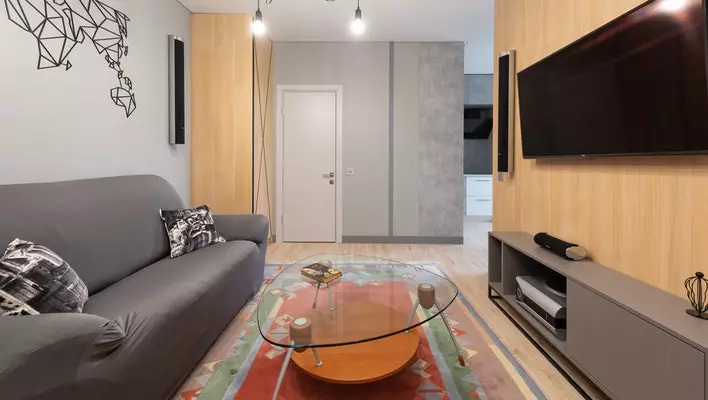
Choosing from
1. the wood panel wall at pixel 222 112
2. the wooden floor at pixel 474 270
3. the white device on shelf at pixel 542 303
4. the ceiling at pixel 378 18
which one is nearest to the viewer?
the wooden floor at pixel 474 270

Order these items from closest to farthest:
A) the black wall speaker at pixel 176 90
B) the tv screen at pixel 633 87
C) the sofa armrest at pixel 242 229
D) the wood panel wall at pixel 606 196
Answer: the tv screen at pixel 633 87 < the wood panel wall at pixel 606 196 < the sofa armrest at pixel 242 229 < the black wall speaker at pixel 176 90

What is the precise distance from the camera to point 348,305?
1.86 meters

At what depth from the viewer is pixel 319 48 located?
4633mm

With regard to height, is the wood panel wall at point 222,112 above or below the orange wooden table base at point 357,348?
above

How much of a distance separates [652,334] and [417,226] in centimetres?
350

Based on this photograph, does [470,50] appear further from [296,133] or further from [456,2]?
[296,133]

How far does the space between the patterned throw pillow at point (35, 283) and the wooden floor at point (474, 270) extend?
2.05 metres

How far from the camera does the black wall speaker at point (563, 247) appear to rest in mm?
2035

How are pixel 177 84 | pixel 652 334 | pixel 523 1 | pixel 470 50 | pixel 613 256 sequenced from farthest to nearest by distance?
1. pixel 470 50
2. pixel 177 84
3. pixel 523 1
4. pixel 613 256
5. pixel 652 334

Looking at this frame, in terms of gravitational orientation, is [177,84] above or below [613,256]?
above

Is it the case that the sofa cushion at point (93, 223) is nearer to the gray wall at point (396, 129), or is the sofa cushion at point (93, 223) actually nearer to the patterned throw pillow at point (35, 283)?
the patterned throw pillow at point (35, 283)

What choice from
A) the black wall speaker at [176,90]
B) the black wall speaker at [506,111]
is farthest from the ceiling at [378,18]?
the black wall speaker at [506,111]

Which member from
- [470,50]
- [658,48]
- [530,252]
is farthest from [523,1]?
[470,50]

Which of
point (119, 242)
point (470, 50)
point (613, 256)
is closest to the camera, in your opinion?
point (613, 256)
